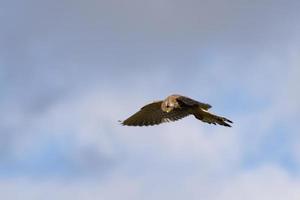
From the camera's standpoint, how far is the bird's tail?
20.0 meters

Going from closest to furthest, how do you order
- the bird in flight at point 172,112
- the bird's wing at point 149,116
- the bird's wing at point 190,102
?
the bird's wing at point 190,102 < the bird in flight at point 172,112 < the bird's wing at point 149,116

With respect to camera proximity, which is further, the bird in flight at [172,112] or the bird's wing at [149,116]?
the bird's wing at [149,116]

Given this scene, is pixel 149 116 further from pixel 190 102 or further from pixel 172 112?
pixel 190 102

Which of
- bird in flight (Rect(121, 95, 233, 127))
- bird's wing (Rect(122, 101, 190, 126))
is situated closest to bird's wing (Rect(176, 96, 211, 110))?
bird in flight (Rect(121, 95, 233, 127))

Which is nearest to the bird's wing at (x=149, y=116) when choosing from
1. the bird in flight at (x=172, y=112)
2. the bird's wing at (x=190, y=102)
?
the bird in flight at (x=172, y=112)

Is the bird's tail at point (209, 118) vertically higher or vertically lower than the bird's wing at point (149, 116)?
lower

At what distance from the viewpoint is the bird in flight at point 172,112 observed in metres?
20.3

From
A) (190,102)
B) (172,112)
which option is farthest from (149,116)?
(190,102)

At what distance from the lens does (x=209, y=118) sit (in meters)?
20.6

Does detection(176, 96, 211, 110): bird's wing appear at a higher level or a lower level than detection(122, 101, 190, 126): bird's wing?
lower

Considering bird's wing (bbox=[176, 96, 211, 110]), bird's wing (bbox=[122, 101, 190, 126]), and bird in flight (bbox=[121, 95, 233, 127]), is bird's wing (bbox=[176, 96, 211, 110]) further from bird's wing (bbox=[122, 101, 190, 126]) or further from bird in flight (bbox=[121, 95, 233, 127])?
bird's wing (bbox=[122, 101, 190, 126])

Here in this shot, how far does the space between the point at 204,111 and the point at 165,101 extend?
1785mm

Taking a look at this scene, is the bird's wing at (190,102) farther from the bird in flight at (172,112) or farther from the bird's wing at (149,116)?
the bird's wing at (149,116)

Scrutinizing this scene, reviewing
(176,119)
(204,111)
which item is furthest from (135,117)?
(204,111)
